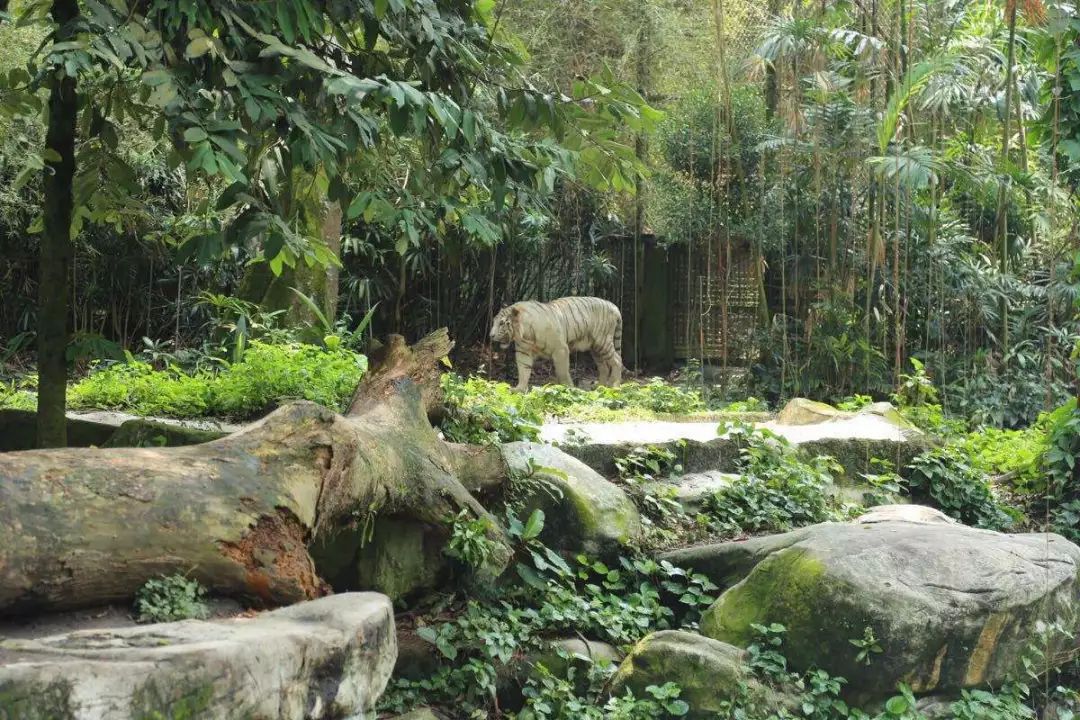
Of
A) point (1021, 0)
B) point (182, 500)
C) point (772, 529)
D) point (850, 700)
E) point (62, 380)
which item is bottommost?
point (850, 700)

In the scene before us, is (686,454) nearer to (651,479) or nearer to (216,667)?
(651,479)

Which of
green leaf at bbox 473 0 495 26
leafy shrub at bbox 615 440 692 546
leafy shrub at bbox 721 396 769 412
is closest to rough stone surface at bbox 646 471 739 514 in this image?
leafy shrub at bbox 615 440 692 546

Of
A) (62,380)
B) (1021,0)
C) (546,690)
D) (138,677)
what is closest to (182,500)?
(138,677)

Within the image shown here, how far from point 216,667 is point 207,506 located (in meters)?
1.00

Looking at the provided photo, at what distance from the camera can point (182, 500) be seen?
136 inches

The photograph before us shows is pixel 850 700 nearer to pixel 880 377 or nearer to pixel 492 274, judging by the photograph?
pixel 880 377

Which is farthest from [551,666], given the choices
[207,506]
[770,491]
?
[770,491]

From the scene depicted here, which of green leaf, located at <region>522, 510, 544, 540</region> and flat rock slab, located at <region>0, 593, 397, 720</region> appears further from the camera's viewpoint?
green leaf, located at <region>522, 510, 544, 540</region>

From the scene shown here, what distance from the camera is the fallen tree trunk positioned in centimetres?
313

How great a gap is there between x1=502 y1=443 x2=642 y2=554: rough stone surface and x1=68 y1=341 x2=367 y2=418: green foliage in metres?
1.01

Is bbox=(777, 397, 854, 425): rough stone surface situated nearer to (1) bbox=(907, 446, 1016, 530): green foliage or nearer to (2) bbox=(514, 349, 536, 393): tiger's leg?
(1) bbox=(907, 446, 1016, 530): green foliage

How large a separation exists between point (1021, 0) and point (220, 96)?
454cm

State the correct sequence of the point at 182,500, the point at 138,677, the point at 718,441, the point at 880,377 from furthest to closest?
the point at 880,377 → the point at 718,441 → the point at 182,500 → the point at 138,677

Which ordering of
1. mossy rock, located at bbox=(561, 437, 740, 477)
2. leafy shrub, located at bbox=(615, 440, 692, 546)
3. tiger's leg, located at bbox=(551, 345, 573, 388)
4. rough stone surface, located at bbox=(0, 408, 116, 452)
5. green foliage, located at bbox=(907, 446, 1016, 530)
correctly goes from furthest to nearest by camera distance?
tiger's leg, located at bbox=(551, 345, 573, 388) < green foliage, located at bbox=(907, 446, 1016, 530) < mossy rock, located at bbox=(561, 437, 740, 477) < leafy shrub, located at bbox=(615, 440, 692, 546) < rough stone surface, located at bbox=(0, 408, 116, 452)
